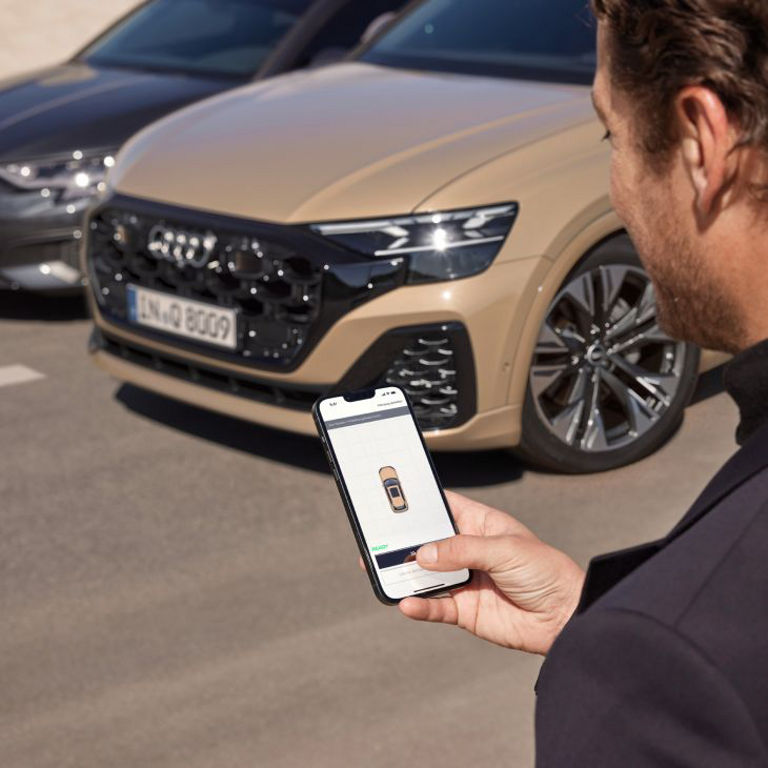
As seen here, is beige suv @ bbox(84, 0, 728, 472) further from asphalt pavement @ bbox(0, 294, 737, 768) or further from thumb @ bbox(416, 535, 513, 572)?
thumb @ bbox(416, 535, 513, 572)

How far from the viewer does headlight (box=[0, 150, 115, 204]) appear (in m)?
6.30

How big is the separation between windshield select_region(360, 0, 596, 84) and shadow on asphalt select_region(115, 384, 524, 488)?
1400 millimetres

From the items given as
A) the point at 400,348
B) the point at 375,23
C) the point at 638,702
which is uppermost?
the point at 638,702

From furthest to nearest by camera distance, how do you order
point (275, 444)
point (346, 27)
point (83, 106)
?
point (346, 27), point (83, 106), point (275, 444)

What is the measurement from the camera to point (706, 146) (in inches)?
45.9

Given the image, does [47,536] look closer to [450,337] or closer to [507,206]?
[450,337]

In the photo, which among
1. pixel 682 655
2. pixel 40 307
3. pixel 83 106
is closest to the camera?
pixel 682 655

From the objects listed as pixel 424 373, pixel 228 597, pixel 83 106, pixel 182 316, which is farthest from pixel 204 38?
pixel 228 597

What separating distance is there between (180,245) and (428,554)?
294 centimetres

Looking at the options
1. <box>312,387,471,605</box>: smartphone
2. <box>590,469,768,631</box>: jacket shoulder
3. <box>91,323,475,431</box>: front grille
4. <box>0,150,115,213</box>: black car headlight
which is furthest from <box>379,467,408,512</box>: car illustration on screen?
<box>0,150,115,213</box>: black car headlight

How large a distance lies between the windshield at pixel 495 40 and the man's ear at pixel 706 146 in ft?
13.1

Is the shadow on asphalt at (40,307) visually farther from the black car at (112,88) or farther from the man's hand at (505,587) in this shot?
the man's hand at (505,587)

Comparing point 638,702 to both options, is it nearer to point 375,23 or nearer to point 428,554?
point 428,554

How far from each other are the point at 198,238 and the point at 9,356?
6.27ft
